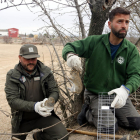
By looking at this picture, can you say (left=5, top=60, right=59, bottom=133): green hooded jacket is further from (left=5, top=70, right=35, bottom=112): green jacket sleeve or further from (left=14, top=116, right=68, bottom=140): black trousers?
(left=14, top=116, right=68, bottom=140): black trousers

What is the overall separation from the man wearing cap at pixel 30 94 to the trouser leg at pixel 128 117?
2.98ft

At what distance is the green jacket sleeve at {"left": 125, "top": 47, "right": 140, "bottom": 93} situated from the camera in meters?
2.51

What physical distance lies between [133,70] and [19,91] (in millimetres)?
1709

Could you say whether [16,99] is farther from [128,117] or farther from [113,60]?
[128,117]

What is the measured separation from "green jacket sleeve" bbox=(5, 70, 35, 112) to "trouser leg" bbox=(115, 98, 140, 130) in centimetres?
140

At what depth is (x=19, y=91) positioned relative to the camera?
268 cm

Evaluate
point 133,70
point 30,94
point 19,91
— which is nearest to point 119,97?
point 133,70

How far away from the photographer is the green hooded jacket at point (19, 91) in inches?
102

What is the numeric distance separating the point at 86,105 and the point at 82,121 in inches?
11.2

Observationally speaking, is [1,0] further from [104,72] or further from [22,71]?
[104,72]

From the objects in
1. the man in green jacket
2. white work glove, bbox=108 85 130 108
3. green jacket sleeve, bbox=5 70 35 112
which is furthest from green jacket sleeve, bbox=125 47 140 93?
green jacket sleeve, bbox=5 70 35 112

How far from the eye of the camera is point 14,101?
2598 millimetres

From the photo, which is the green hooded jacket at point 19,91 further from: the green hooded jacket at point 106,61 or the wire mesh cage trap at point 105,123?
the wire mesh cage trap at point 105,123

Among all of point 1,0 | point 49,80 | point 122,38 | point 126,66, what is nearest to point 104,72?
point 126,66
